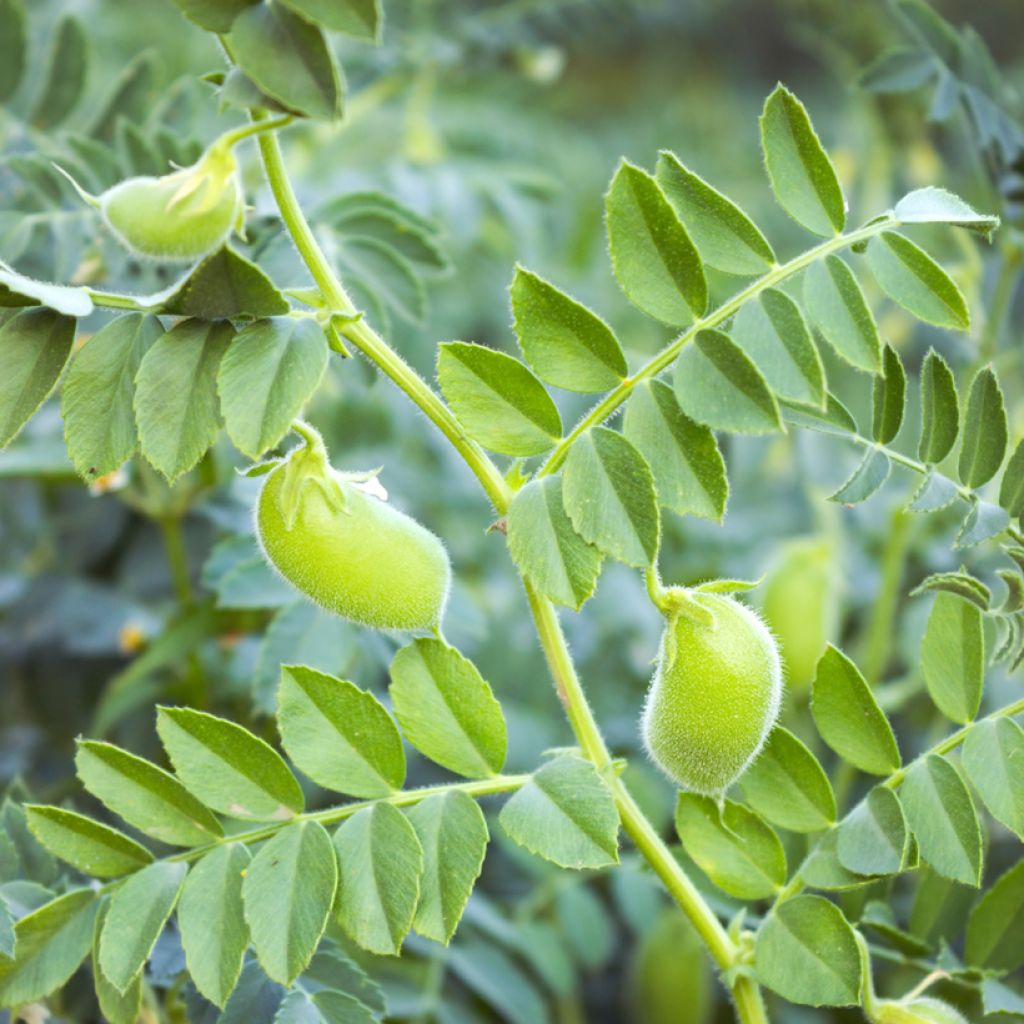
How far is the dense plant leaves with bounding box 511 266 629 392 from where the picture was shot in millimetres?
421

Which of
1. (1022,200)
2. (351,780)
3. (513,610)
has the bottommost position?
(513,610)

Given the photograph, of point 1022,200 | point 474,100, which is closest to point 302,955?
point 1022,200

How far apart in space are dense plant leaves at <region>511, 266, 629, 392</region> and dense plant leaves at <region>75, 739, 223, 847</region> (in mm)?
201

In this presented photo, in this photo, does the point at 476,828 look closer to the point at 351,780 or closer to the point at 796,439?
the point at 351,780

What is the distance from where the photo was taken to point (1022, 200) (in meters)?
0.65

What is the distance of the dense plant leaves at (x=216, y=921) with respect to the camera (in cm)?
41

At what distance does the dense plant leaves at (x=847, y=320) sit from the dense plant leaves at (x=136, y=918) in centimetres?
30

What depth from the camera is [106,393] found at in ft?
1.37

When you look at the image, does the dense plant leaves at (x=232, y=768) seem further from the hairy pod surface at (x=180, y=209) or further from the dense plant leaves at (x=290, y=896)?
the hairy pod surface at (x=180, y=209)

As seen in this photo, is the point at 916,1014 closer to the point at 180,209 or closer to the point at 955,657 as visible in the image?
the point at 955,657

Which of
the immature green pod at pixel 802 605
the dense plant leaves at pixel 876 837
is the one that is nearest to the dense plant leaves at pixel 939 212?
the dense plant leaves at pixel 876 837

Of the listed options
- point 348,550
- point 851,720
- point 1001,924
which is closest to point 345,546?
point 348,550

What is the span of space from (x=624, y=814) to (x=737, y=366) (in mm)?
164

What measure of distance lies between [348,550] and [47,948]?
0.60 feet
